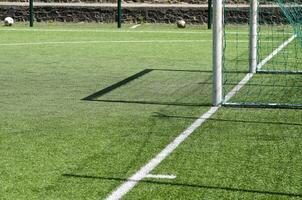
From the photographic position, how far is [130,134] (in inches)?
349

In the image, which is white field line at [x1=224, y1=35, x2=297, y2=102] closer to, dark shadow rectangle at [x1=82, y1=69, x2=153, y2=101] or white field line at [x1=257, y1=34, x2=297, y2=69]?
white field line at [x1=257, y1=34, x2=297, y2=69]

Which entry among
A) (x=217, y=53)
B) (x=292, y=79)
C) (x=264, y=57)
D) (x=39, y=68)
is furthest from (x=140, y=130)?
(x=264, y=57)

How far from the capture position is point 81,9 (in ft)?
86.5

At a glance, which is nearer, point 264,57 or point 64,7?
point 264,57

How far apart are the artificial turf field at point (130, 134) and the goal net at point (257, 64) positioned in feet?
1.40

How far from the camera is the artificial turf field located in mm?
6770

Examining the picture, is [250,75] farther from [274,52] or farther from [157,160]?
[157,160]

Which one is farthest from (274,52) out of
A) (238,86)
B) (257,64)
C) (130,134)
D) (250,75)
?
(130,134)

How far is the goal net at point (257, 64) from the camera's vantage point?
34.9 ft

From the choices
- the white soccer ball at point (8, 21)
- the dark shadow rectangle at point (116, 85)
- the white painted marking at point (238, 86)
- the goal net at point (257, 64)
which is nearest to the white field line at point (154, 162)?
the goal net at point (257, 64)

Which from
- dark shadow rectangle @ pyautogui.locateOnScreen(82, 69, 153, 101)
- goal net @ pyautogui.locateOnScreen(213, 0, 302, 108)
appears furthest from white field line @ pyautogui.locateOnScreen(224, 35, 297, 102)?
dark shadow rectangle @ pyautogui.locateOnScreen(82, 69, 153, 101)

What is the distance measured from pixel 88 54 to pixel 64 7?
9.70 m

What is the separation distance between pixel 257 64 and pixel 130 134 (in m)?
6.35

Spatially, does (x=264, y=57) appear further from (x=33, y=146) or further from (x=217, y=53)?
(x=33, y=146)
